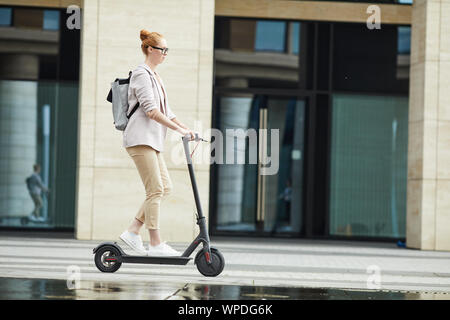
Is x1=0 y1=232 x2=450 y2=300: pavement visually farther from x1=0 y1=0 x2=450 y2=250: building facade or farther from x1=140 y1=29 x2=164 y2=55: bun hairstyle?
x1=140 y1=29 x2=164 y2=55: bun hairstyle

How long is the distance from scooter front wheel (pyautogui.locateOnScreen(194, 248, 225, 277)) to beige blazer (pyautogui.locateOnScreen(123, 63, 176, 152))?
37.1 inches

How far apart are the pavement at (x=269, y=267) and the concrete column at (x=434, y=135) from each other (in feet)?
1.55

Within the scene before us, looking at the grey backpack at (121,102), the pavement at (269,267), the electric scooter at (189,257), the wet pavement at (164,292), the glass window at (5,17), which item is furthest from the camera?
the glass window at (5,17)

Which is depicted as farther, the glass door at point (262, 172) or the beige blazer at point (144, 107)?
the glass door at point (262, 172)

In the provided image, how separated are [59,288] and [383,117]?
10.1 meters

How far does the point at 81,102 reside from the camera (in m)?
12.7

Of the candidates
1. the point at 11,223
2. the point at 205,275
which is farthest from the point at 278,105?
the point at 205,275

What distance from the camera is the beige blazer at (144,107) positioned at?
6.88m

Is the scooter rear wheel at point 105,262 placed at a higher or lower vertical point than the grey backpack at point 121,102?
lower

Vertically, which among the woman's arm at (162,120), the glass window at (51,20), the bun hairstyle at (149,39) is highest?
the glass window at (51,20)

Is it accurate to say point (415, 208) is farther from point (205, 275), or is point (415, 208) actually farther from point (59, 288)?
point (59, 288)

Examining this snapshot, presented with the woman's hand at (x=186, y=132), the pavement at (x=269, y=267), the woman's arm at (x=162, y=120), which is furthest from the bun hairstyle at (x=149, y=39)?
→ the pavement at (x=269, y=267)

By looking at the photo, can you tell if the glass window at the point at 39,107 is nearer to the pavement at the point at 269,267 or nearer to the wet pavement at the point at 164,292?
the pavement at the point at 269,267

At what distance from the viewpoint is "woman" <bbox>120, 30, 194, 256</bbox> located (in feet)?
22.6
